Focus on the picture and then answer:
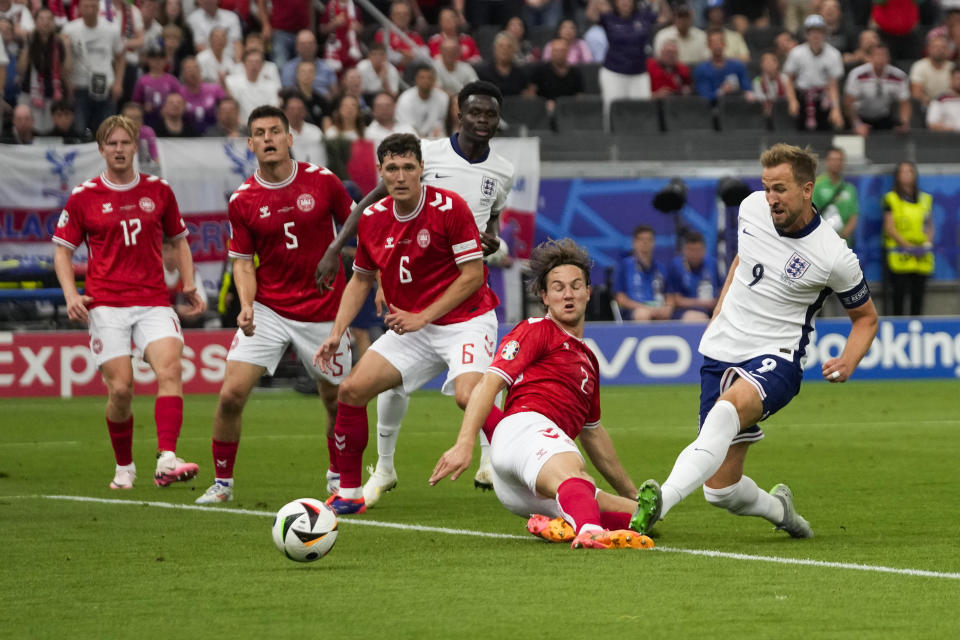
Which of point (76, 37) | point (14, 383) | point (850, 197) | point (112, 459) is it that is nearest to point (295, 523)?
point (112, 459)

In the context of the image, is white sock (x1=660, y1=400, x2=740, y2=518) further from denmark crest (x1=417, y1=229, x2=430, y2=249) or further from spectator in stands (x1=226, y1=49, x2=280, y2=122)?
spectator in stands (x1=226, y1=49, x2=280, y2=122)

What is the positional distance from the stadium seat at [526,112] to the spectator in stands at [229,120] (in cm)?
431

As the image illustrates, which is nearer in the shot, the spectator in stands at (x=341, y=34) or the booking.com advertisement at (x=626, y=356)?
the booking.com advertisement at (x=626, y=356)

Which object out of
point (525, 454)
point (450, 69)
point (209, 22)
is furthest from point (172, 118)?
point (525, 454)

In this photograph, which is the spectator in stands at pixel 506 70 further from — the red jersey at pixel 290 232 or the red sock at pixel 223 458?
the red sock at pixel 223 458

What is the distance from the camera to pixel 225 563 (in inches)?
274

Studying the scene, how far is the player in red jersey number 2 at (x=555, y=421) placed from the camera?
7176mm

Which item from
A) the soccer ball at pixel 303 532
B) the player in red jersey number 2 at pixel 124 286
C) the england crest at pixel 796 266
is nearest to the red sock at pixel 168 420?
the player in red jersey number 2 at pixel 124 286

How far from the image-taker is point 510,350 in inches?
297

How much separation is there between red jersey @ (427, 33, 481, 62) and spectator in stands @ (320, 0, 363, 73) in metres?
1.19

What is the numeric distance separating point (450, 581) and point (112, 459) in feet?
20.1

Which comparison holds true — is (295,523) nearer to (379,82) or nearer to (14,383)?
(14,383)

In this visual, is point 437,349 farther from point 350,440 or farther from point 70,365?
point 70,365

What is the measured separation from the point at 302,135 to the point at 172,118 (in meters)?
1.60
